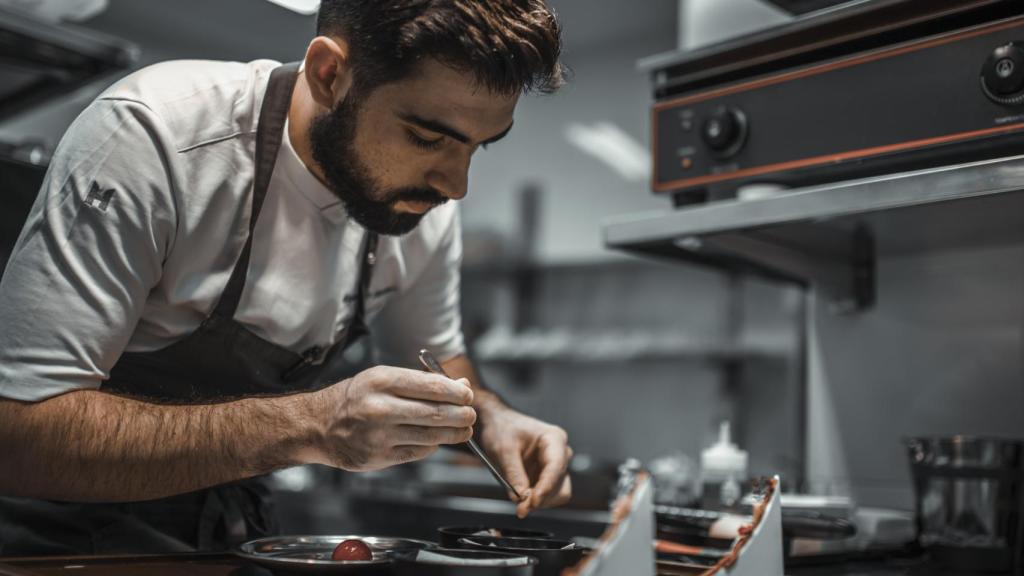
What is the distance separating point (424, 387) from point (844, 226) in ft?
2.96

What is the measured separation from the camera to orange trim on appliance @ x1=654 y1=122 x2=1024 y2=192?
3.94 ft

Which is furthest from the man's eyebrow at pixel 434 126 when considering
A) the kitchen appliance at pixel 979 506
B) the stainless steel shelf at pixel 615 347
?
the stainless steel shelf at pixel 615 347

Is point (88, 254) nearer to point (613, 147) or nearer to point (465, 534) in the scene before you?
point (465, 534)

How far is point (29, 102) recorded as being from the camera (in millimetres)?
2045

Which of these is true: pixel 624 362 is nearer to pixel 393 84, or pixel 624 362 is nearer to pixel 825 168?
pixel 825 168

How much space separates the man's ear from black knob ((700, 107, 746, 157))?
0.57 meters

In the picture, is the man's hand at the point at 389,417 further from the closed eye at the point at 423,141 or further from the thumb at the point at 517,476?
the closed eye at the point at 423,141

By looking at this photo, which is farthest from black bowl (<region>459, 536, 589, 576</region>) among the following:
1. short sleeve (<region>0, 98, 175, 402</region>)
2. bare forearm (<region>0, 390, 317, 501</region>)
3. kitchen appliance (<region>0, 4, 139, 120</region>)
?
kitchen appliance (<region>0, 4, 139, 120</region>)

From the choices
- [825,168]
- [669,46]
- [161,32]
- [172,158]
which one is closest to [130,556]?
[172,158]

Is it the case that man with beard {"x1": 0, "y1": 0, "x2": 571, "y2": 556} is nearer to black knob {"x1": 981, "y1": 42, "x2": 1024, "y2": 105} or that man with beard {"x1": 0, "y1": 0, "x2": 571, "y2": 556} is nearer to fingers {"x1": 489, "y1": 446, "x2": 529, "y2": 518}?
fingers {"x1": 489, "y1": 446, "x2": 529, "y2": 518}

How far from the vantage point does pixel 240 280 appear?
1199mm

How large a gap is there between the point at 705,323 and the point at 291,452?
342 centimetres

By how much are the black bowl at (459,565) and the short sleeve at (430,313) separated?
2.33 ft

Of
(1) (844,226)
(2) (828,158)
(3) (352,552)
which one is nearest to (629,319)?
(1) (844,226)
